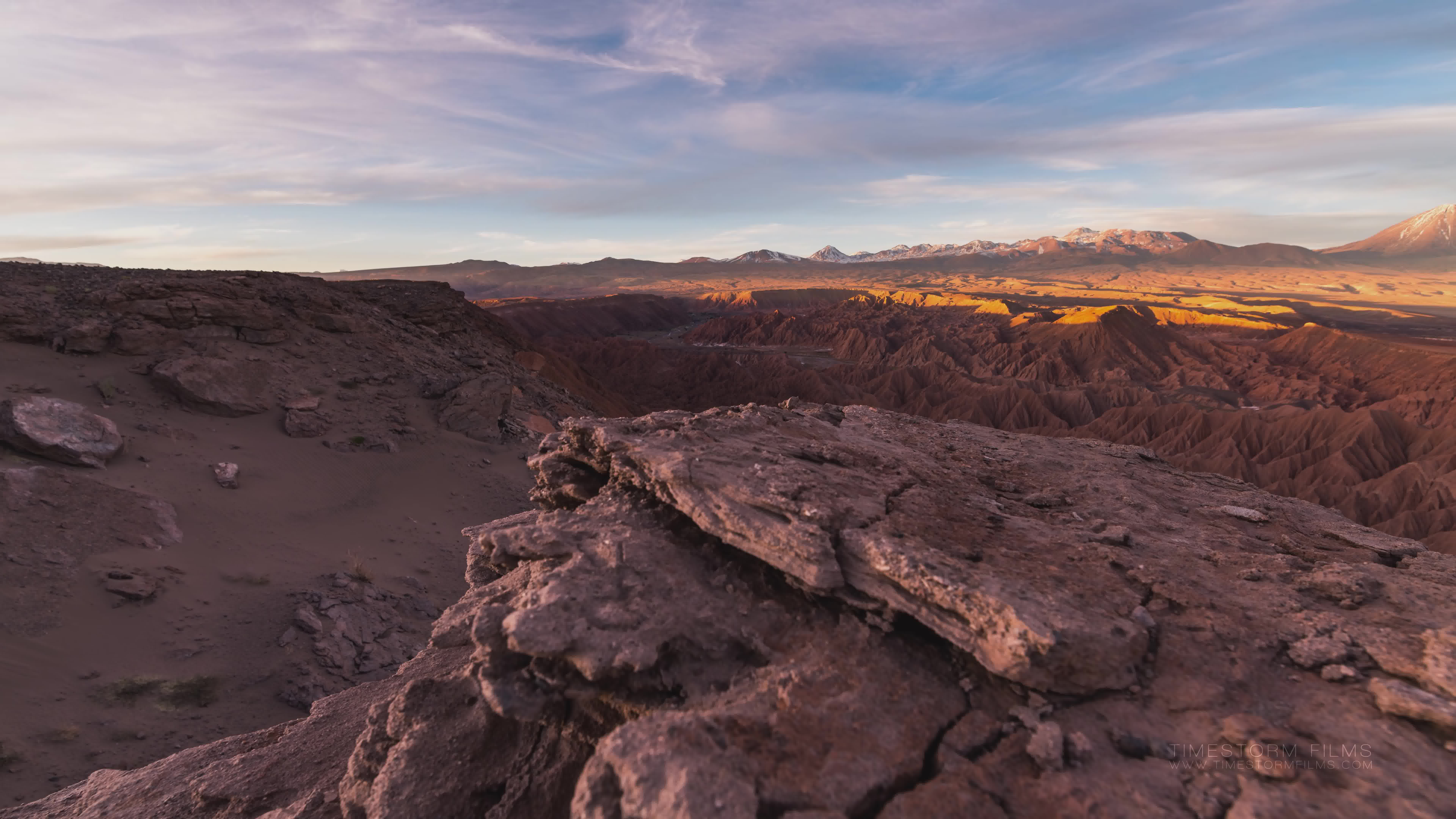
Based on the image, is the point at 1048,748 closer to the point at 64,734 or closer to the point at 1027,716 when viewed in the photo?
the point at 1027,716

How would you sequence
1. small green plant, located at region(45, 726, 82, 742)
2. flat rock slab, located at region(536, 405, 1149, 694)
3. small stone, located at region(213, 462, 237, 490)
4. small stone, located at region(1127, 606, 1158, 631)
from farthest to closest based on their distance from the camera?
small stone, located at region(213, 462, 237, 490)
small green plant, located at region(45, 726, 82, 742)
small stone, located at region(1127, 606, 1158, 631)
flat rock slab, located at region(536, 405, 1149, 694)

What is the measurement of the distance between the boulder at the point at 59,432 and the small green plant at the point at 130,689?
15.7 ft

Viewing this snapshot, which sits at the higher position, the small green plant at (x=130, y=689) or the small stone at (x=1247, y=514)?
the small stone at (x=1247, y=514)

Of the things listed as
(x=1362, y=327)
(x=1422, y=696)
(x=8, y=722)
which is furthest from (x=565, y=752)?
(x=1362, y=327)

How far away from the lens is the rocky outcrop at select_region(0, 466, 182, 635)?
720cm

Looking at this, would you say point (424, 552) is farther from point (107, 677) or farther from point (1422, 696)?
point (1422, 696)

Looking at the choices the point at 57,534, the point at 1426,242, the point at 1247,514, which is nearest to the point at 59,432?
the point at 57,534

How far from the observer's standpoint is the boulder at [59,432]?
9234 millimetres

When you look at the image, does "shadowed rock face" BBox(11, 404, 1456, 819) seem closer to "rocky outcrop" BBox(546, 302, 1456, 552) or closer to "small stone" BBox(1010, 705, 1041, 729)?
"small stone" BBox(1010, 705, 1041, 729)

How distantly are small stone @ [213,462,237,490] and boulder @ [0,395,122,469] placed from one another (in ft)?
4.33

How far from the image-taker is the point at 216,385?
12.9 m

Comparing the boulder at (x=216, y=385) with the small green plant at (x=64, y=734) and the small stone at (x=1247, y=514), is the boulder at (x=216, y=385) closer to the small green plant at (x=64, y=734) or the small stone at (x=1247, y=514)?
the small green plant at (x=64, y=734)

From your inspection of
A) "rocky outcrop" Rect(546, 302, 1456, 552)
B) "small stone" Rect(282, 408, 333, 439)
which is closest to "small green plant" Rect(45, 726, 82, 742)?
"small stone" Rect(282, 408, 333, 439)

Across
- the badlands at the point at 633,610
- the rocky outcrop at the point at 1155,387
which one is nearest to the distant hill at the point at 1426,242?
the rocky outcrop at the point at 1155,387
